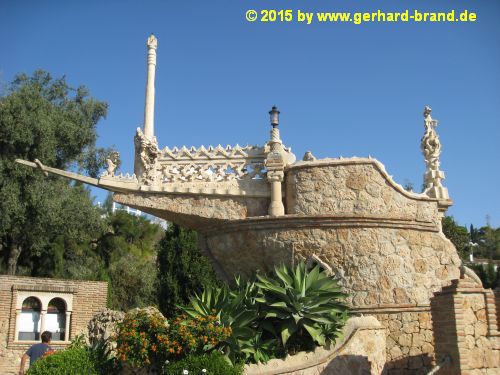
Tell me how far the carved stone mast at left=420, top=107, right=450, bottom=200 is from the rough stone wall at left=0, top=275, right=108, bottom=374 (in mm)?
10725

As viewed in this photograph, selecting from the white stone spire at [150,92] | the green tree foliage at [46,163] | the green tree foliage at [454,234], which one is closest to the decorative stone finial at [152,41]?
the white stone spire at [150,92]

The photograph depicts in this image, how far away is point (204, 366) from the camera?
906 centimetres

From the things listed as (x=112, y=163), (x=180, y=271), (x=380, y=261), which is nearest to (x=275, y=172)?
(x=380, y=261)

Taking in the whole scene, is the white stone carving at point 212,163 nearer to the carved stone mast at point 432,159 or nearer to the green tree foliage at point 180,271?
the carved stone mast at point 432,159

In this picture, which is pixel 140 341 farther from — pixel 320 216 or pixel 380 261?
pixel 380 261

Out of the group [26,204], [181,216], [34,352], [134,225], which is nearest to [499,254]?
[134,225]

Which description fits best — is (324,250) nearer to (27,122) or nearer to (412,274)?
(412,274)

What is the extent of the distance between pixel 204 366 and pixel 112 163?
623cm

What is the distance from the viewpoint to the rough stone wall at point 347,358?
32.8ft

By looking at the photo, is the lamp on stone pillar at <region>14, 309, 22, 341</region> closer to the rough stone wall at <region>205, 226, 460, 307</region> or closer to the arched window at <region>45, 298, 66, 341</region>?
the arched window at <region>45, 298, 66, 341</region>

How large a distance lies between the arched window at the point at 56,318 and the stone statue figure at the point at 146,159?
23.4ft

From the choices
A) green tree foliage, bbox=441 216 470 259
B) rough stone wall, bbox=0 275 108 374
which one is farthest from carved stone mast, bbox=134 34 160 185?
green tree foliage, bbox=441 216 470 259

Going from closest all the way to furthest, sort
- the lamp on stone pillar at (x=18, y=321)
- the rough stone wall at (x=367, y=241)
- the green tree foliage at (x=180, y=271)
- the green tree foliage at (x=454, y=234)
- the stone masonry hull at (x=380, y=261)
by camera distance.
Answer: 1. the stone masonry hull at (x=380, y=261)
2. the rough stone wall at (x=367, y=241)
3. the lamp on stone pillar at (x=18, y=321)
4. the green tree foliage at (x=180, y=271)
5. the green tree foliage at (x=454, y=234)

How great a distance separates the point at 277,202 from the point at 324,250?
4.88ft
